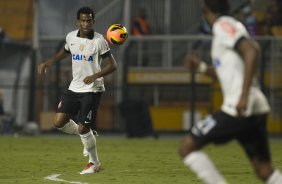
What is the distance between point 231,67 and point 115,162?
291 inches

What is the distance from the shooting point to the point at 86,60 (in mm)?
13875

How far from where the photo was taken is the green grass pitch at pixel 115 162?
12.4m

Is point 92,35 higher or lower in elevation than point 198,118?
higher

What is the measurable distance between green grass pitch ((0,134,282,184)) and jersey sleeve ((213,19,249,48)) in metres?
3.81

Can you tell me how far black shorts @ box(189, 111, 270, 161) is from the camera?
8.43 metres

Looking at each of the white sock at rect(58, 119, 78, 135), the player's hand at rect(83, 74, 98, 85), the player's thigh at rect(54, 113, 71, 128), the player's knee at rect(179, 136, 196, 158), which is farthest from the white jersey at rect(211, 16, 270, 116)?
the white sock at rect(58, 119, 78, 135)

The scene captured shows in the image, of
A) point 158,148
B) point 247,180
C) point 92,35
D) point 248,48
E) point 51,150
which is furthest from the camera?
point 158,148

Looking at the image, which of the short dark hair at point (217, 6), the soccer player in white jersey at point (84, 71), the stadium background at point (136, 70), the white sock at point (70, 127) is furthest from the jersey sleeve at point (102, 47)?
the stadium background at point (136, 70)

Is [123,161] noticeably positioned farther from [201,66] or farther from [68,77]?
[68,77]

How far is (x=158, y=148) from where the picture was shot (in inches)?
792

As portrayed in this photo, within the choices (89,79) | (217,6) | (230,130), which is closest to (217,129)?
(230,130)

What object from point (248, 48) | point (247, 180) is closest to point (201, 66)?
point (248, 48)

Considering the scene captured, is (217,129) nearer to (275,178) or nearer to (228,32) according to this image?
(275,178)

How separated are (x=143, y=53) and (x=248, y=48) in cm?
1860
